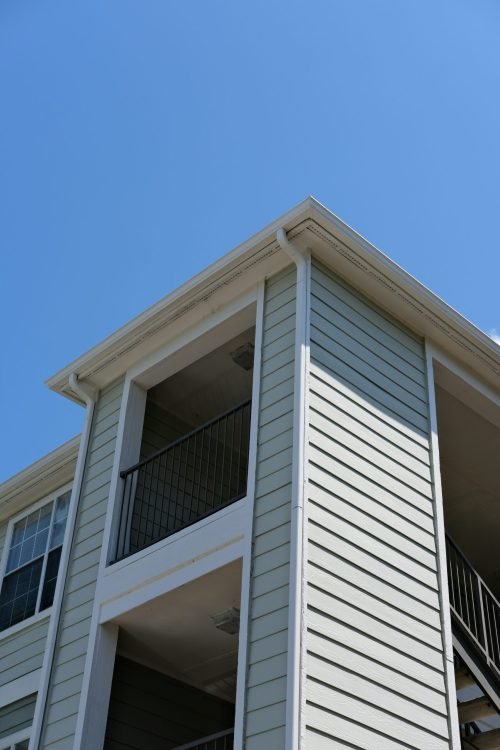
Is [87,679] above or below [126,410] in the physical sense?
below

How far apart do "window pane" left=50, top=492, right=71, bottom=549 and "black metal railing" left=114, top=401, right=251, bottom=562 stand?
1826 millimetres

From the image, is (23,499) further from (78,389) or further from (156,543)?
(156,543)

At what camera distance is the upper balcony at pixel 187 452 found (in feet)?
37.3

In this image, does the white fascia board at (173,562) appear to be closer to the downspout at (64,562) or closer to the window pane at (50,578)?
the downspout at (64,562)

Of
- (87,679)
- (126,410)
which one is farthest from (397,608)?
(126,410)

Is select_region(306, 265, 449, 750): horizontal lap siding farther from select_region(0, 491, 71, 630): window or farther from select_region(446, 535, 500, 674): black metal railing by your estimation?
select_region(0, 491, 71, 630): window

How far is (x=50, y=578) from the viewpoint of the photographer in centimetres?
1295

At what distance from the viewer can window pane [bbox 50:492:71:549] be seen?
523 inches

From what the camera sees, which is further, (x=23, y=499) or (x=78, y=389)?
(x=23, y=499)

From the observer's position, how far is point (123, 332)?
459 inches

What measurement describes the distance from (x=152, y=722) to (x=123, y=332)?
3.97 metres

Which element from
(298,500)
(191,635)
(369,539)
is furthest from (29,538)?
(298,500)

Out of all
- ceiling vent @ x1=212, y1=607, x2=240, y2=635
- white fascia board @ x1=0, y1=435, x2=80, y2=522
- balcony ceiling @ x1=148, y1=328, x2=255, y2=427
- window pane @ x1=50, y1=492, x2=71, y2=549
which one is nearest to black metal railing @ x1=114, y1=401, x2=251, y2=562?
balcony ceiling @ x1=148, y1=328, x2=255, y2=427

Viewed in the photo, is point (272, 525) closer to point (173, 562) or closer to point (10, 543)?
point (173, 562)
